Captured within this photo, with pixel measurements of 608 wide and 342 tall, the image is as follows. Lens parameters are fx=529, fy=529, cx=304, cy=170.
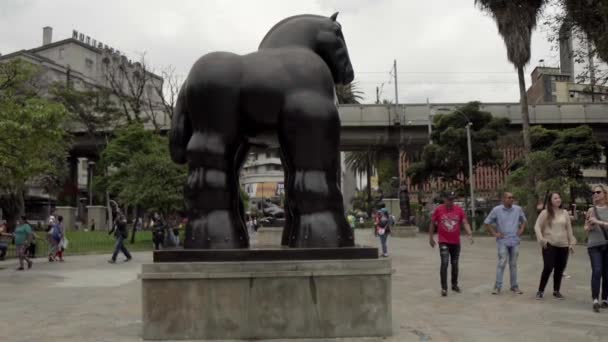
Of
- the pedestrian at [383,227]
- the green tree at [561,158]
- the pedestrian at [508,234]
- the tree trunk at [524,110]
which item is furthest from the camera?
the tree trunk at [524,110]

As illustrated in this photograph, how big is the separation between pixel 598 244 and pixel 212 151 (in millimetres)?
5370

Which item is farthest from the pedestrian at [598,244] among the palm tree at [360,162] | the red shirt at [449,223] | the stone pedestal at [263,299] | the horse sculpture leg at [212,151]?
the palm tree at [360,162]

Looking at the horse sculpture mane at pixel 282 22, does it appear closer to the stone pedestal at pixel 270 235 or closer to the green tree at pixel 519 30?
the stone pedestal at pixel 270 235

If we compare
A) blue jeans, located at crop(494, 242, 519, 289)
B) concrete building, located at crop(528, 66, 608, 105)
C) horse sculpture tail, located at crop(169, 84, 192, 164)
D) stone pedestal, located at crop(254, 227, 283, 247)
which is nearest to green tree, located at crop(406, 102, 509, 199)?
stone pedestal, located at crop(254, 227, 283, 247)

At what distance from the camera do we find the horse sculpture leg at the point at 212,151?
499cm

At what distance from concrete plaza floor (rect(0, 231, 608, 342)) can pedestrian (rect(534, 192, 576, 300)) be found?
473mm

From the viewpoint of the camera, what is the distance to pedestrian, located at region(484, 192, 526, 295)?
28.2 feet

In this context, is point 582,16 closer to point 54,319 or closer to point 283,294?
point 283,294

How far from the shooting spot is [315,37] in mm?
5605

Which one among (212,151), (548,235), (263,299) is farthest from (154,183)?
(263,299)

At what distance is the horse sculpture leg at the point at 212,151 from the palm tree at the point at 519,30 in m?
22.9

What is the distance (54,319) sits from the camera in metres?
6.39

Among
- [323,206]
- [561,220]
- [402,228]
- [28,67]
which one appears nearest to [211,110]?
[323,206]

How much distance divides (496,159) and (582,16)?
2041 cm
